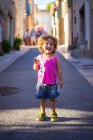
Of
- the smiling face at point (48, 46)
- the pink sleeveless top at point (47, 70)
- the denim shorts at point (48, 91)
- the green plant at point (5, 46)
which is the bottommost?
the green plant at point (5, 46)

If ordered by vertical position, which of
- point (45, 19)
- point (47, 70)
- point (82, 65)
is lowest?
point (82, 65)

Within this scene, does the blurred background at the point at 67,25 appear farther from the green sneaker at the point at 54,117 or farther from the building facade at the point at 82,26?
the green sneaker at the point at 54,117

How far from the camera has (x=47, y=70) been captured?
6762 millimetres

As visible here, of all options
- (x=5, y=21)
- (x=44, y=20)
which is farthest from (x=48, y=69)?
(x=44, y=20)

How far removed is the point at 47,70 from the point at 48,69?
2 centimetres

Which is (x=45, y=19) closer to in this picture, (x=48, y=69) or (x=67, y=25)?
(x=67, y=25)

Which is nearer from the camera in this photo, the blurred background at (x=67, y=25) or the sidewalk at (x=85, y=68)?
the sidewalk at (x=85, y=68)

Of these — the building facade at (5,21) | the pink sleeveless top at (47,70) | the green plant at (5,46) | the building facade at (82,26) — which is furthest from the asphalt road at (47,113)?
the green plant at (5,46)

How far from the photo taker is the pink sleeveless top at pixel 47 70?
6758mm

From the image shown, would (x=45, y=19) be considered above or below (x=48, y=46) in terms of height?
below

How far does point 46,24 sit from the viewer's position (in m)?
97.5

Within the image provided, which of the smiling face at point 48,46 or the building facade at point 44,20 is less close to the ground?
the smiling face at point 48,46

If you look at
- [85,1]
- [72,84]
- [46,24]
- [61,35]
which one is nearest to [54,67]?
[72,84]

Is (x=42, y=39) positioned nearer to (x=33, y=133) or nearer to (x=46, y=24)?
(x=33, y=133)
